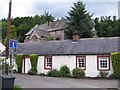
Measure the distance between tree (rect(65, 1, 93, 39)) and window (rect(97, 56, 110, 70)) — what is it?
19075mm

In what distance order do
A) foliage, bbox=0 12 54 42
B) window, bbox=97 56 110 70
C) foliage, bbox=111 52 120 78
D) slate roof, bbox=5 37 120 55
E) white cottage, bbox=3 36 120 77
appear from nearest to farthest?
foliage, bbox=111 52 120 78, window, bbox=97 56 110 70, white cottage, bbox=3 36 120 77, slate roof, bbox=5 37 120 55, foliage, bbox=0 12 54 42

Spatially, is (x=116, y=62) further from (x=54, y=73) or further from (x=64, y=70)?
(x=54, y=73)

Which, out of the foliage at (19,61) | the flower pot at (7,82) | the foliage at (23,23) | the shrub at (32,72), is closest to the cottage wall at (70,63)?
the shrub at (32,72)

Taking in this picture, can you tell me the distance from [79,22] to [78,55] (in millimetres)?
20641

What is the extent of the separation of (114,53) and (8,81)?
12.5 metres

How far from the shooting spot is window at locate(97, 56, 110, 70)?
2098 centimetres

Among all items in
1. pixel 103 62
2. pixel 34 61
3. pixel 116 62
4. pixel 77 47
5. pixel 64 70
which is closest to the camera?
pixel 116 62

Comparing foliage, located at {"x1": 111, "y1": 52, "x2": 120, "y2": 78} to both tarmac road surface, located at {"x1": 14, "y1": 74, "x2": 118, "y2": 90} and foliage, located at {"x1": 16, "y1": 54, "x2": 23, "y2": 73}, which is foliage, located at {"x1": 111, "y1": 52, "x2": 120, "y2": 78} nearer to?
tarmac road surface, located at {"x1": 14, "y1": 74, "x2": 118, "y2": 90}

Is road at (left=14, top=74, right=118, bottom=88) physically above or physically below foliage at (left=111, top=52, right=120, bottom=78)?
below

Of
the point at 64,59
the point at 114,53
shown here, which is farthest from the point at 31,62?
the point at 114,53

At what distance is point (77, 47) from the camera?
76.8 ft

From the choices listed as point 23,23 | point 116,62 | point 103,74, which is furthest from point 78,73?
point 23,23

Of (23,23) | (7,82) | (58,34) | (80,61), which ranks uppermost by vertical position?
(23,23)

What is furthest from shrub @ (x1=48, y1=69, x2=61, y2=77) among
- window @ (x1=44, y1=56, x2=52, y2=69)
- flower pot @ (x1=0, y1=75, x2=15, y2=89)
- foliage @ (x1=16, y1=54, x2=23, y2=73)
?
flower pot @ (x1=0, y1=75, x2=15, y2=89)
